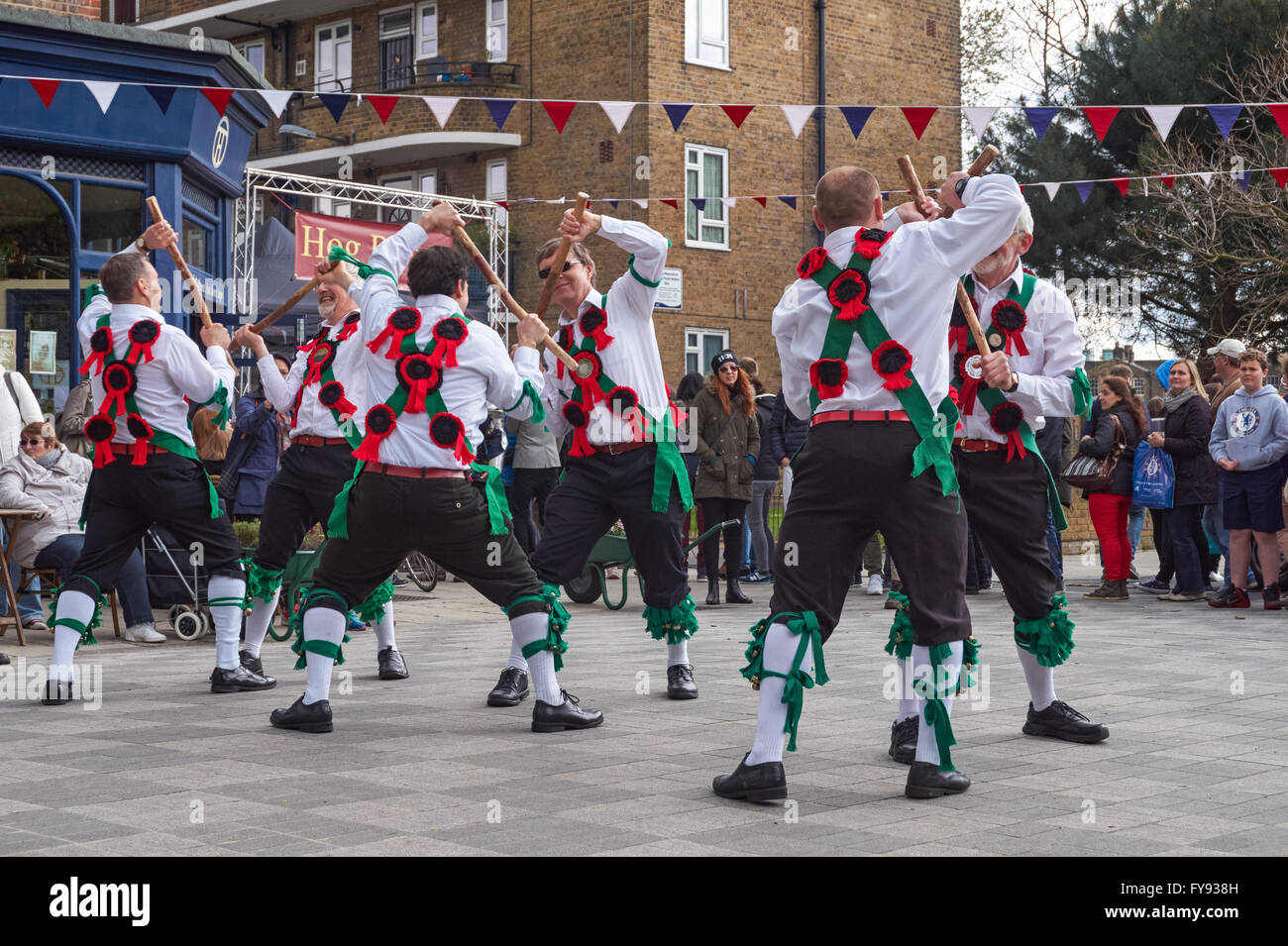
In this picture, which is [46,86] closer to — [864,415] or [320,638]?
[320,638]

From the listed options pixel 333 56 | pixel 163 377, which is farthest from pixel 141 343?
pixel 333 56

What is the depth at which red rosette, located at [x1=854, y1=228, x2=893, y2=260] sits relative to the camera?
5.12 metres

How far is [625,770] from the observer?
18.8 ft

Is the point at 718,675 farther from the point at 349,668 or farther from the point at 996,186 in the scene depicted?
the point at 996,186

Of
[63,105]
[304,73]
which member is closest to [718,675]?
[63,105]

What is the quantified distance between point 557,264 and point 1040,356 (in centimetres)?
227

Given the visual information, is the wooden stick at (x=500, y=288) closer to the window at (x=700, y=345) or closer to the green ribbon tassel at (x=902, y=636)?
the green ribbon tassel at (x=902, y=636)

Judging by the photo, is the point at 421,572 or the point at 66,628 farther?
Answer: the point at 421,572

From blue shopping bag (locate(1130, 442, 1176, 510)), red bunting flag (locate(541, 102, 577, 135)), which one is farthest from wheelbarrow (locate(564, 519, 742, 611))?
blue shopping bag (locate(1130, 442, 1176, 510))

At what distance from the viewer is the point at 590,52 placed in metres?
28.0

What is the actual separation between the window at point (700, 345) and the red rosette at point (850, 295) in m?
23.2

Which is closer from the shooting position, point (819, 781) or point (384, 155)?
point (819, 781)

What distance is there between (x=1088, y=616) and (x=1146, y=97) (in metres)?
19.5

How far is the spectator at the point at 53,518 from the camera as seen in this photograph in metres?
10.6
